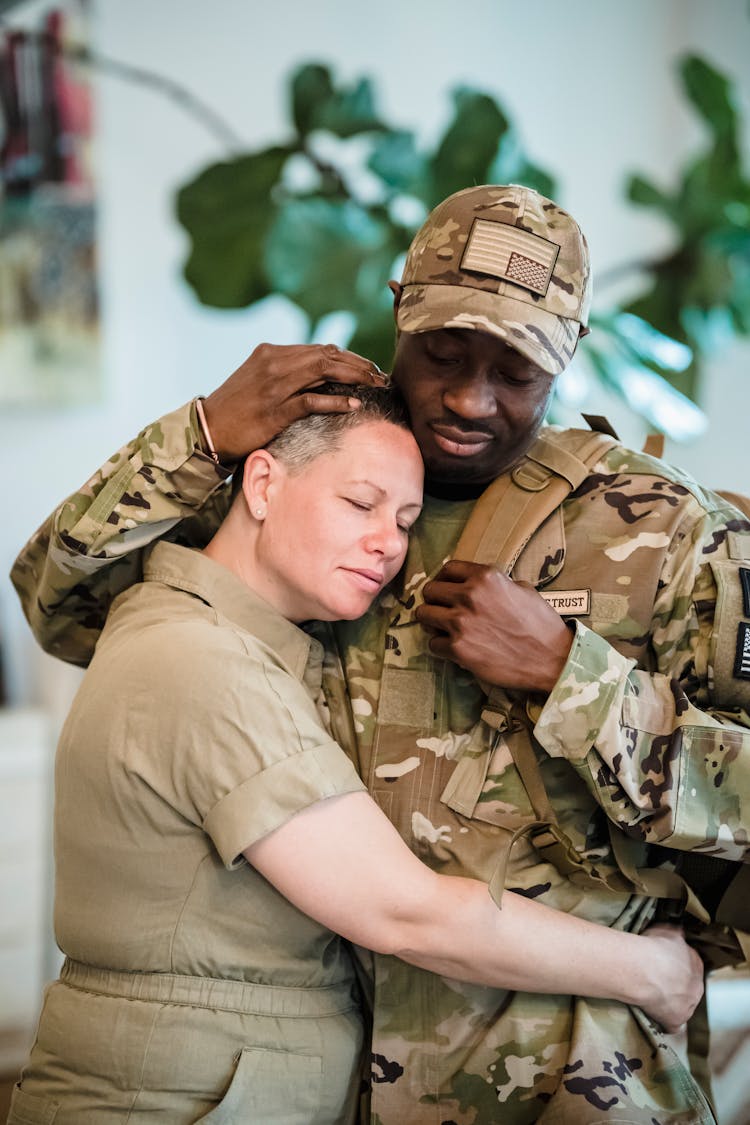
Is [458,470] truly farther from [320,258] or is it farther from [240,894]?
[320,258]

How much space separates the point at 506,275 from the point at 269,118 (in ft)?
7.73

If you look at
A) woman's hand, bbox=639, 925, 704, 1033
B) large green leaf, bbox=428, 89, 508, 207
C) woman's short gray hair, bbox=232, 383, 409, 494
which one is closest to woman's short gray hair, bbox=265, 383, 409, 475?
woman's short gray hair, bbox=232, 383, 409, 494

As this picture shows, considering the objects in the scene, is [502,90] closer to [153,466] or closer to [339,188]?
[339,188]

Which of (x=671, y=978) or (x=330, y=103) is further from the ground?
(x=330, y=103)

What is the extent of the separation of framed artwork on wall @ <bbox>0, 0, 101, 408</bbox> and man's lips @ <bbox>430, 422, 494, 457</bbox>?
2134 millimetres

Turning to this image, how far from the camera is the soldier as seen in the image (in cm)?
141

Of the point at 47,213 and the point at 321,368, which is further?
the point at 47,213

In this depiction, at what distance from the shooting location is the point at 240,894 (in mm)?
1408

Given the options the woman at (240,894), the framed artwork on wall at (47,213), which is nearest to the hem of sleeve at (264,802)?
the woman at (240,894)

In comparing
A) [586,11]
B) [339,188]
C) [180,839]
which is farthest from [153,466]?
[586,11]

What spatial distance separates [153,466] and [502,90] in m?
2.64

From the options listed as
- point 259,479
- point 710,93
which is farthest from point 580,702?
point 710,93

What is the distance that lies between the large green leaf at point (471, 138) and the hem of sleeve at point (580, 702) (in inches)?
65.8

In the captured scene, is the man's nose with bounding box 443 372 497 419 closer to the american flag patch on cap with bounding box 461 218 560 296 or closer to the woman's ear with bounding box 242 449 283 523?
the american flag patch on cap with bounding box 461 218 560 296
